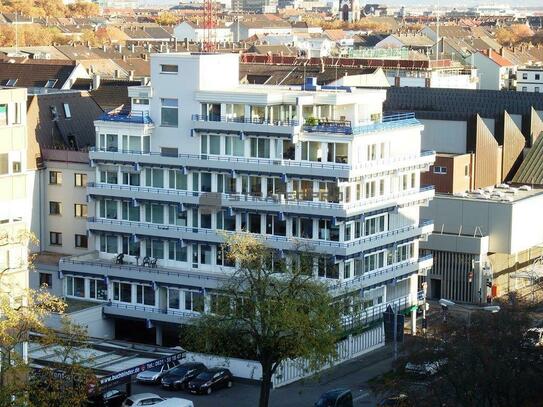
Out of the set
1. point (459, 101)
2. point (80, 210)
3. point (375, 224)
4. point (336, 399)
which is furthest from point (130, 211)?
point (459, 101)

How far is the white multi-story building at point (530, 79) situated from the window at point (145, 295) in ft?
242

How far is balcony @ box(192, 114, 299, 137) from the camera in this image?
56156mm

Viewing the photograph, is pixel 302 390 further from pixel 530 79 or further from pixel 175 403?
pixel 530 79

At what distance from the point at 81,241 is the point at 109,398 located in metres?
15.1

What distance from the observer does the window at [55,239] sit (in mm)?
62531

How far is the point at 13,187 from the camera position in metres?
41.3

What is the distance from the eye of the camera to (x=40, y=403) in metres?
37.2

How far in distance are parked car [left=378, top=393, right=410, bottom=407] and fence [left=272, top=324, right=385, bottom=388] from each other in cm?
458

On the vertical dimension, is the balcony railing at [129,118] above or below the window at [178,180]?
above

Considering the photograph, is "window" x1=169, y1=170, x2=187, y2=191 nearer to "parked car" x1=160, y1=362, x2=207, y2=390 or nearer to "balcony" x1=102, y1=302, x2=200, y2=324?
"balcony" x1=102, y1=302, x2=200, y2=324

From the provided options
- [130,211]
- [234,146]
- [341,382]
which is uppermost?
[234,146]

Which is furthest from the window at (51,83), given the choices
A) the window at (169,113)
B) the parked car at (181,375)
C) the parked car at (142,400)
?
the parked car at (142,400)

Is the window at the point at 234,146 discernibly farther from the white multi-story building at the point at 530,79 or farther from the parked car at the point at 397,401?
the white multi-story building at the point at 530,79

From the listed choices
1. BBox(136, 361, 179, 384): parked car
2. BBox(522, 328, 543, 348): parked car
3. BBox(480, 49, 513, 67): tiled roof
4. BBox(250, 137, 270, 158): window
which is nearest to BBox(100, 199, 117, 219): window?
BBox(250, 137, 270, 158): window
